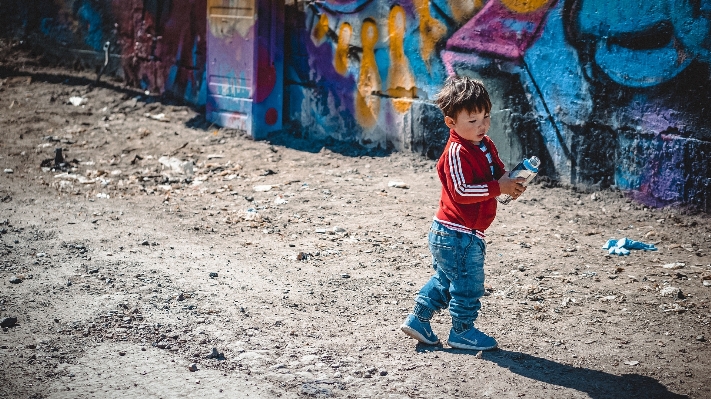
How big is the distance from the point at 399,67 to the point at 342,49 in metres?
0.76

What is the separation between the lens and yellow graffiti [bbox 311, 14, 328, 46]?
23.6 ft

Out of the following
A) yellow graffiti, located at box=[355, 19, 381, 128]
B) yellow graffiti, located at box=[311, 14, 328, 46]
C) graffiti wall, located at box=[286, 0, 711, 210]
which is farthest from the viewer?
yellow graffiti, located at box=[311, 14, 328, 46]

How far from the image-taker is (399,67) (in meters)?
6.65

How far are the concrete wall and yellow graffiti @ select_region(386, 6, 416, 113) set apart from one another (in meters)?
0.01

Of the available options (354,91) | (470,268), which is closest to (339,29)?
(354,91)

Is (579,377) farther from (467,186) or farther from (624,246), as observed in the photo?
(624,246)

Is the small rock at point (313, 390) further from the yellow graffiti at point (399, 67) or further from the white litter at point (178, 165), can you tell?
the yellow graffiti at point (399, 67)

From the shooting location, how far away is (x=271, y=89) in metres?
7.48

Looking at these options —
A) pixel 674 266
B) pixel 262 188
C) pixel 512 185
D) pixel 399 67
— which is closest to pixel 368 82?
pixel 399 67

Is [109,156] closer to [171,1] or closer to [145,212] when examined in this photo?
[145,212]

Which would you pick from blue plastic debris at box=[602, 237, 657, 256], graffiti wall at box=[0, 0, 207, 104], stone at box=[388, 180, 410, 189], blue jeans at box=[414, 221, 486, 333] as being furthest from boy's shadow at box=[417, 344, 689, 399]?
graffiti wall at box=[0, 0, 207, 104]

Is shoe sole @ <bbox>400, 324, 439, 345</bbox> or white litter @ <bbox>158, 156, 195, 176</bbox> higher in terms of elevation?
white litter @ <bbox>158, 156, 195, 176</bbox>

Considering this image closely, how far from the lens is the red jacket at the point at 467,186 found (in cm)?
283

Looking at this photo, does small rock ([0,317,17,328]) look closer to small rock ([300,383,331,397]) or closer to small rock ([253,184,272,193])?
small rock ([300,383,331,397])
